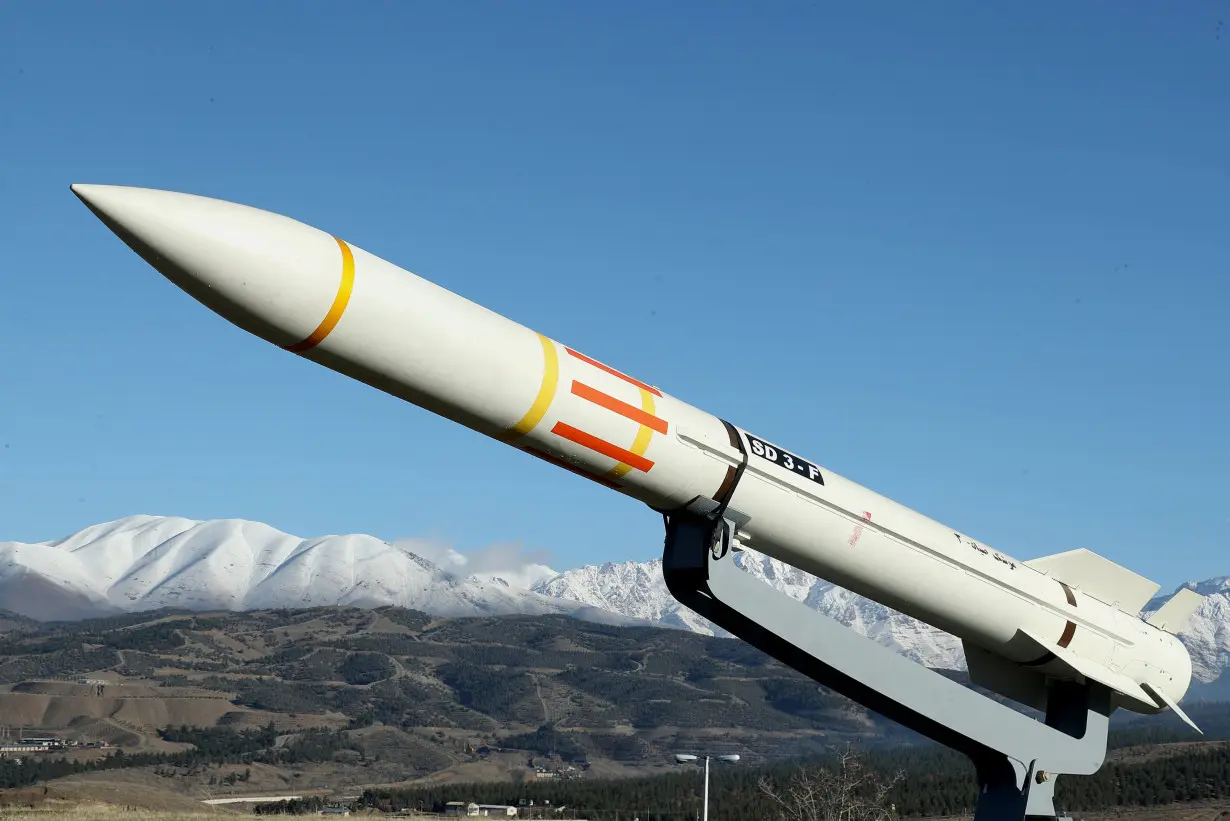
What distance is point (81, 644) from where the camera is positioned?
5763 inches

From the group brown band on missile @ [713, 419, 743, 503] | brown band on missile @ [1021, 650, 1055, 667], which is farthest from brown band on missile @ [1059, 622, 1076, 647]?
brown band on missile @ [713, 419, 743, 503]

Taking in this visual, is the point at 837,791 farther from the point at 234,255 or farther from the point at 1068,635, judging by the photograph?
the point at 234,255

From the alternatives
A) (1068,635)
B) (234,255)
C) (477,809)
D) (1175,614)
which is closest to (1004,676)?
(1068,635)

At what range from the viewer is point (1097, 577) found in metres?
16.0

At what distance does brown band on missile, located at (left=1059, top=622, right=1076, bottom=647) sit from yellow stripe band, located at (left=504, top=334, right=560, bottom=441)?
22.8 ft

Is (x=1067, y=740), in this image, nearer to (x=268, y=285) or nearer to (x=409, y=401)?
(x=409, y=401)

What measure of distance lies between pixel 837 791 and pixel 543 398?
126 feet

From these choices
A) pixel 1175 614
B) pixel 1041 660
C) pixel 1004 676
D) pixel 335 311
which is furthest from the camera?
pixel 1175 614

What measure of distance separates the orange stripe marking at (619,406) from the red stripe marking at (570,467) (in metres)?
0.66

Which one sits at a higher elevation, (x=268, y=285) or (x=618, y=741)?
(x=268, y=285)

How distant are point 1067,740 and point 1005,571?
73.4 inches

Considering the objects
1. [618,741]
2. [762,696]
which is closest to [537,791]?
[618,741]

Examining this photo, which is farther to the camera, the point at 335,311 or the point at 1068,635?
the point at 1068,635

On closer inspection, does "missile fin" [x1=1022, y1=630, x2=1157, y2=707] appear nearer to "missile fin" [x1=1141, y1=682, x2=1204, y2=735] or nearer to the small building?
"missile fin" [x1=1141, y1=682, x2=1204, y2=735]
